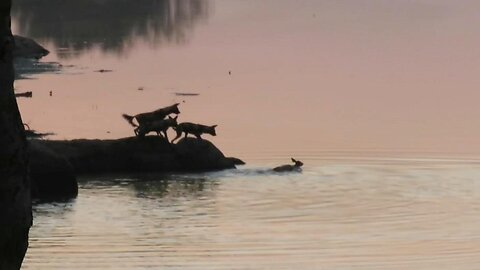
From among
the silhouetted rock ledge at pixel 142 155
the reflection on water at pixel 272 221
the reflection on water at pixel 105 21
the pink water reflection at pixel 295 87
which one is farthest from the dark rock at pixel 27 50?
the reflection on water at pixel 272 221

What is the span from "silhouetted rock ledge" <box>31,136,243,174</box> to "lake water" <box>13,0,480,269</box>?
0.87 feet

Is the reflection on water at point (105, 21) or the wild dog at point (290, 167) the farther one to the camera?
the reflection on water at point (105, 21)

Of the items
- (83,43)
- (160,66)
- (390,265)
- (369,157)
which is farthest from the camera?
(83,43)

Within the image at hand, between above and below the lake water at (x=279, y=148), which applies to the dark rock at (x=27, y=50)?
above

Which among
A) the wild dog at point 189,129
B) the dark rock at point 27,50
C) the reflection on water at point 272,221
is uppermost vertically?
the dark rock at point 27,50

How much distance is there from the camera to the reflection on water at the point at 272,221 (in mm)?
15773

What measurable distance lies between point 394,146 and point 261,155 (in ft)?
8.10

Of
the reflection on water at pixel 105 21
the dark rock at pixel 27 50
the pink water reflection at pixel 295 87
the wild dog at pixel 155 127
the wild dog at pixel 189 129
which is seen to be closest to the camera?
the wild dog at pixel 155 127

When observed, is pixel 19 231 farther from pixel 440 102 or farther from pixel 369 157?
pixel 440 102

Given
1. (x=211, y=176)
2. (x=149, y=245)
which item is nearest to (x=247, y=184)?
(x=211, y=176)

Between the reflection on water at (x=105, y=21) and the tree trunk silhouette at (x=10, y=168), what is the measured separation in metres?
46.2

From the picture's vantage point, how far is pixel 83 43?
5853cm

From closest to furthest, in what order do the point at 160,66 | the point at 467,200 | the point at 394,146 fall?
1. the point at 467,200
2. the point at 394,146
3. the point at 160,66

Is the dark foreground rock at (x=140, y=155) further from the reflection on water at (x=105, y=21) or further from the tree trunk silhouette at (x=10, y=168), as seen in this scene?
the reflection on water at (x=105, y=21)
